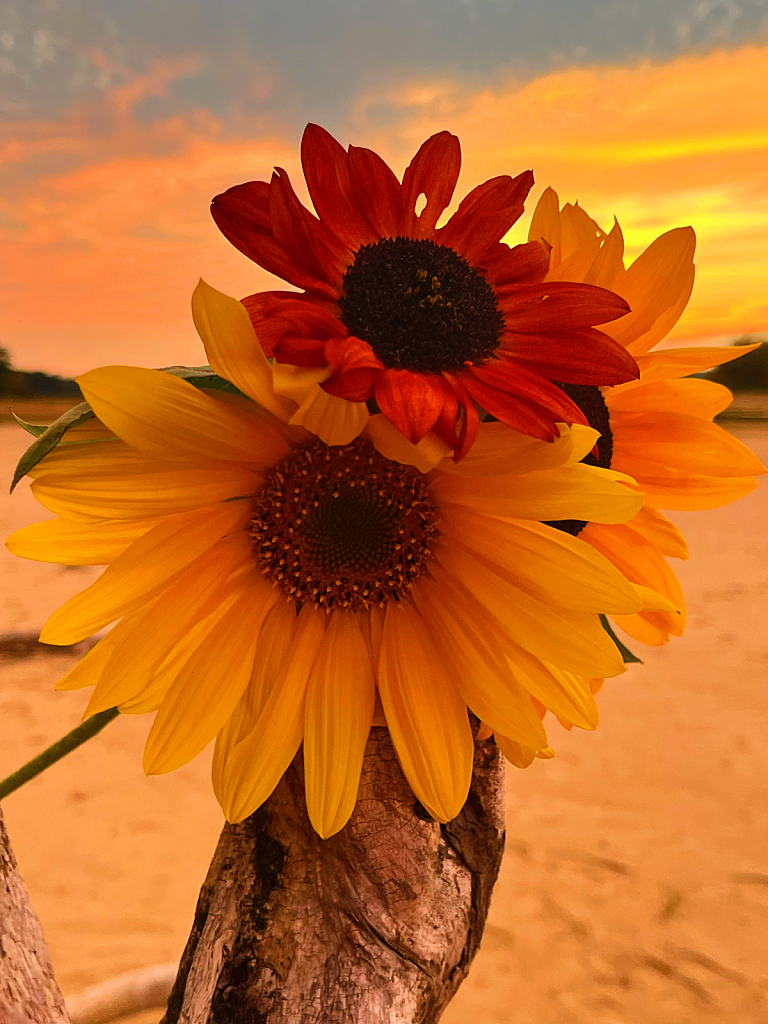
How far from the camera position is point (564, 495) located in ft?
1.01

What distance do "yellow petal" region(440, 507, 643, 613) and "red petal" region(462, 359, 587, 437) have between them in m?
0.05

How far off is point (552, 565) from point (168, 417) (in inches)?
6.3

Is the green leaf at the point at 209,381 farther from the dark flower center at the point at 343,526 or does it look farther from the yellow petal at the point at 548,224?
the yellow petal at the point at 548,224

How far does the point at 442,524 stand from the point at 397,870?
0.88ft

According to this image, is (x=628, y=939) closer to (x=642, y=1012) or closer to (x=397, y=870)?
(x=642, y=1012)

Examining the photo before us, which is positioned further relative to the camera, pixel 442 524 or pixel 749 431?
pixel 749 431

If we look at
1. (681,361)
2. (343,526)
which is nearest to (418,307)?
(343,526)

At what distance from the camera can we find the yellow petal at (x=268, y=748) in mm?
344

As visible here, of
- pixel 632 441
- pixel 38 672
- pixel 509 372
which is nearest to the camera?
pixel 509 372

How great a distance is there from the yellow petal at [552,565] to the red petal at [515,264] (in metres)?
0.12

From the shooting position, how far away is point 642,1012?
1.34 meters

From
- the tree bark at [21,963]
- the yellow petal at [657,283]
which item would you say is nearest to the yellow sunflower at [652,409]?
the yellow petal at [657,283]

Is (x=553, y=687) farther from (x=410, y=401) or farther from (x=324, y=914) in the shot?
(x=324, y=914)

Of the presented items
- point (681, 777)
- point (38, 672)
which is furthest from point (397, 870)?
point (38, 672)
